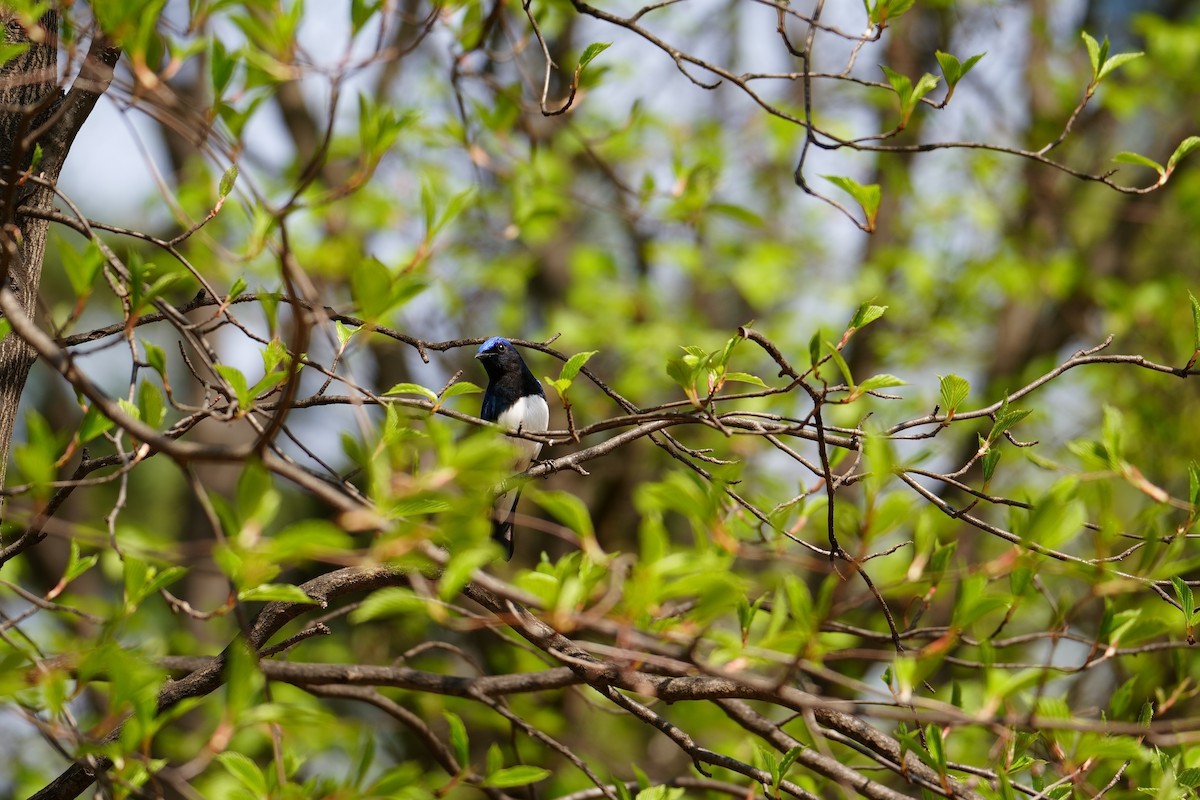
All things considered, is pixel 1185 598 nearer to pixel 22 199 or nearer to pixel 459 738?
pixel 459 738

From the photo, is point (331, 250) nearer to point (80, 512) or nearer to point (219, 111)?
point (80, 512)

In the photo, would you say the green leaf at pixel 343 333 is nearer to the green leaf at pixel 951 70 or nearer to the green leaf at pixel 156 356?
the green leaf at pixel 156 356

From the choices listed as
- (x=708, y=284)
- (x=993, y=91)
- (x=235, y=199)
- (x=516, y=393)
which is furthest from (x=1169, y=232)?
(x=235, y=199)

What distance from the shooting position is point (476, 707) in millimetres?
4844

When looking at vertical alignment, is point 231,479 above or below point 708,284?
below

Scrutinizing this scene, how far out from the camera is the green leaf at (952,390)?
1.90 metres

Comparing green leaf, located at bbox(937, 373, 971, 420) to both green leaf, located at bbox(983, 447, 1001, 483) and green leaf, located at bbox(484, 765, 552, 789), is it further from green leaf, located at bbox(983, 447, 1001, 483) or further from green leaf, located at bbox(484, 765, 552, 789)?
green leaf, located at bbox(484, 765, 552, 789)

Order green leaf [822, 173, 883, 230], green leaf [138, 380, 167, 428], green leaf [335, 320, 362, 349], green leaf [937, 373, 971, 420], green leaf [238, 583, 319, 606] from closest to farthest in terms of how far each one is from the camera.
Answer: green leaf [238, 583, 319, 606] < green leaf [138, 380, 167, 428] < green leaf [937, 373, 971, 420] < green leaf [335, 320, 362, 349] < green leaf [822, 173, 883, 230]

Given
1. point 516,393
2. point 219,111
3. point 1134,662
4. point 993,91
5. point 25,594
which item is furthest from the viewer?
point 993,91

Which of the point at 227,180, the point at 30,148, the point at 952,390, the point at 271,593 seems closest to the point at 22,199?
the point at 30,148

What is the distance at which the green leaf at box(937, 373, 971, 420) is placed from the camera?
190cm

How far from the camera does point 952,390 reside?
1.93 m

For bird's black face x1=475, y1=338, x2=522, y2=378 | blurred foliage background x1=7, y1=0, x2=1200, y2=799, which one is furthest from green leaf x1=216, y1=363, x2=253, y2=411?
bird's black face x1=475, y1=338, x2=522, y2=378

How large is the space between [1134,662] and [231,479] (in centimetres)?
475
